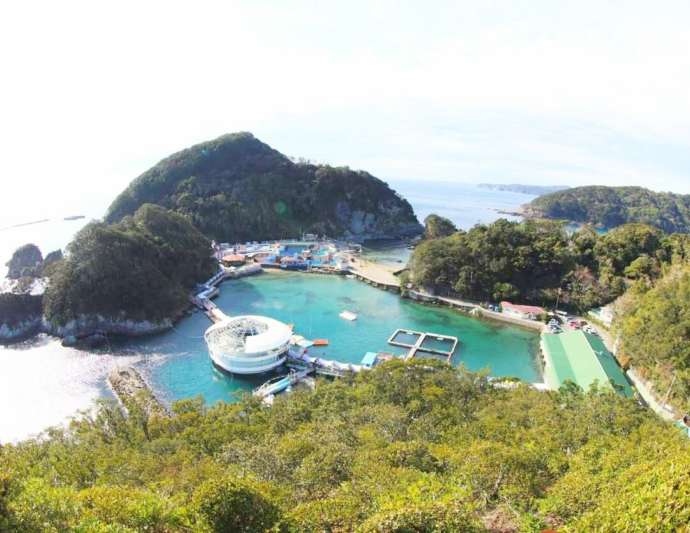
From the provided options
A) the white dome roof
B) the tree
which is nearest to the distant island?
the white dome roof

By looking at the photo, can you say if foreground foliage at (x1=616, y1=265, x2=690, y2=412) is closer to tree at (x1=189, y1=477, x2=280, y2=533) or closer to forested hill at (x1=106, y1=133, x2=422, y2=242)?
tree at (x1=189, y1=477, x2=280, y2=533)

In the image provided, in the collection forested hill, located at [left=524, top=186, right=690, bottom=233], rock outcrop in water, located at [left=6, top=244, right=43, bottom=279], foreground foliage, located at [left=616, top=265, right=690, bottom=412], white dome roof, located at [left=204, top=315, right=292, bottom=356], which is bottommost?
rock outcrop in water, located at [left=6, top=244, right=43, bottom=279]

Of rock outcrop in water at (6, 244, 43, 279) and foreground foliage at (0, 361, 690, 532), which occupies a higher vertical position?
foreground foliage at (0, 361, 690, 532)

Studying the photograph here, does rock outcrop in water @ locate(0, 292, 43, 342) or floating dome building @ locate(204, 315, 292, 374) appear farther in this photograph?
rock outcrop in water @ locate(0, 292, 43, 342)

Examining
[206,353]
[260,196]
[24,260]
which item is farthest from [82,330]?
[260,196]

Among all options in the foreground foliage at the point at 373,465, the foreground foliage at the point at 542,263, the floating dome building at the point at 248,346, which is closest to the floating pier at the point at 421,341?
the foreground foliage at the point at 542,263

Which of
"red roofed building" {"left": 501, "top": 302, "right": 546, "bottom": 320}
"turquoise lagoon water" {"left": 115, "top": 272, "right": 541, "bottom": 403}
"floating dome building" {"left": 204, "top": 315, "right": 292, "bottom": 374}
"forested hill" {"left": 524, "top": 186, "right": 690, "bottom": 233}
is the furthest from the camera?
"forested hill" {"left": 524, "top": 186, "right": 690, "bottom": 233}

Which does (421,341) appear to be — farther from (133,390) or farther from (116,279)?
(116,279)

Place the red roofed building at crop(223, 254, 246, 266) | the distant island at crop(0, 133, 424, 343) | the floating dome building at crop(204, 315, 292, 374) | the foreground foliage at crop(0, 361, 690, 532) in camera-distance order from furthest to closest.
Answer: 1. the red roofed building at crop(223, 254, 246, 266)
2. the distant island at crop(0, 133, 424, 343)
3. the floating dome building at crop(204, 315, 292, 374)
4. the foreground foliage at crop(0, 361, 690, 532)
